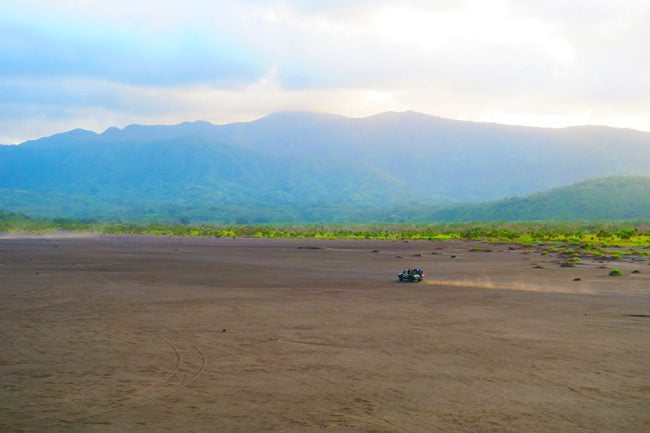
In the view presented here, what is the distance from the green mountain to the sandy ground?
153885 millimetres

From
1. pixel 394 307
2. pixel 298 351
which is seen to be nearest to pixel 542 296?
pixel 394 307

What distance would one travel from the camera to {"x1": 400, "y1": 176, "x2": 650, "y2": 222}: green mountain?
173500 millimetres

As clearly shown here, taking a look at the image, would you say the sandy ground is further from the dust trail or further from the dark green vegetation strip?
the dark green vegetation strip

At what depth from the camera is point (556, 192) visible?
198125mm

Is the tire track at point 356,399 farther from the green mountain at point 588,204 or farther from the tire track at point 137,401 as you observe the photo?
the green mountain at point 588,204

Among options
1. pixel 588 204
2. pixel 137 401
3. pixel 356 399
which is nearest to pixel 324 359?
pixel 356 399

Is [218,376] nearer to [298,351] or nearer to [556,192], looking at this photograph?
[298,351]

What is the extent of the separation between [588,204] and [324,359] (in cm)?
18304

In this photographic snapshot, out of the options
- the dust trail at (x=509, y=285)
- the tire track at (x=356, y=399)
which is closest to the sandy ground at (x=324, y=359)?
the tire track at (x=356, y=399)

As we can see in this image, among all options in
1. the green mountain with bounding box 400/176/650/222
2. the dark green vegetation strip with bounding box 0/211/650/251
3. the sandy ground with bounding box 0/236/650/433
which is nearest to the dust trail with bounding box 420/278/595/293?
the sandy ground with bounding box 0/236/650/433

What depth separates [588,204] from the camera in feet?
597

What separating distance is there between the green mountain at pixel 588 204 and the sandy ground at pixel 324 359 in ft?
505

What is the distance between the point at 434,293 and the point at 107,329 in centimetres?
1573

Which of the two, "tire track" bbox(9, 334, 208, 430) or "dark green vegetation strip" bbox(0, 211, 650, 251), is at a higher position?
"dark green vegetation strip" bbox(0, 211, 650, 251)
